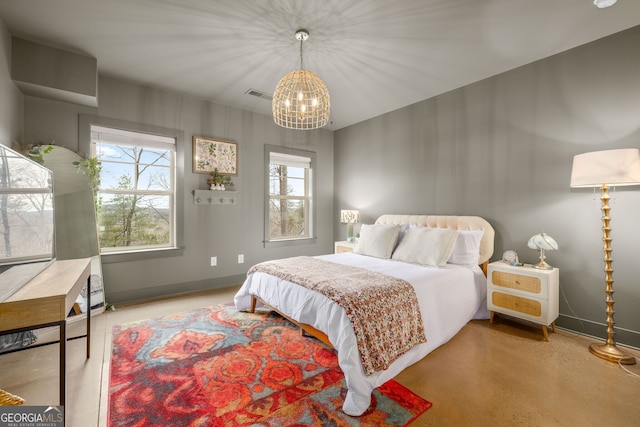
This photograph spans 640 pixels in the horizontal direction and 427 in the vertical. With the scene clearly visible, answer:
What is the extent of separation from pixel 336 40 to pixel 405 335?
256cm

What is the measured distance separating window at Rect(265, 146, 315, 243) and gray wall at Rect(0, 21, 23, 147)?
273 centimetres

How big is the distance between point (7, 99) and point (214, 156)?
197 centimetres

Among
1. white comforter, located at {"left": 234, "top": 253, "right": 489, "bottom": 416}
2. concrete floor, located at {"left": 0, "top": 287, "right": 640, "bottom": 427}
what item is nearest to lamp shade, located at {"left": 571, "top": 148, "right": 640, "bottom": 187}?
white comforter, located at {"left": 234, "top": 253, "right": 489, "bottom": 416}

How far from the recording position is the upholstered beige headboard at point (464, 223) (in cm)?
309

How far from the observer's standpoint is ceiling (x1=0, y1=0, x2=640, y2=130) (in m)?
2.08

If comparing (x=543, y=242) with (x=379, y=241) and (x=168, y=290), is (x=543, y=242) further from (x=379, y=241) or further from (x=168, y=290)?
(x=168, y=290)

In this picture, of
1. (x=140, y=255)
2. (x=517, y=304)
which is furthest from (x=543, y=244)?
(x=140, y=255)

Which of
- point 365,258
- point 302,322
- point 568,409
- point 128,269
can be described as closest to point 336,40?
point 365,258

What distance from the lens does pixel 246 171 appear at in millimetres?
4230

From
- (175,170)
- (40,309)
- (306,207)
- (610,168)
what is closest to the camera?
(40,309)

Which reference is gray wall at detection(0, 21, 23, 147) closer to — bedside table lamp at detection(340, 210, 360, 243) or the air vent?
the air vent

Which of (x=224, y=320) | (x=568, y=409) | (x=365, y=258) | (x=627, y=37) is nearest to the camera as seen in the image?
(x=568, y=409)

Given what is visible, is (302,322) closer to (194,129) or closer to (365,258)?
(365,258)

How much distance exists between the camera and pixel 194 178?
3783mm
